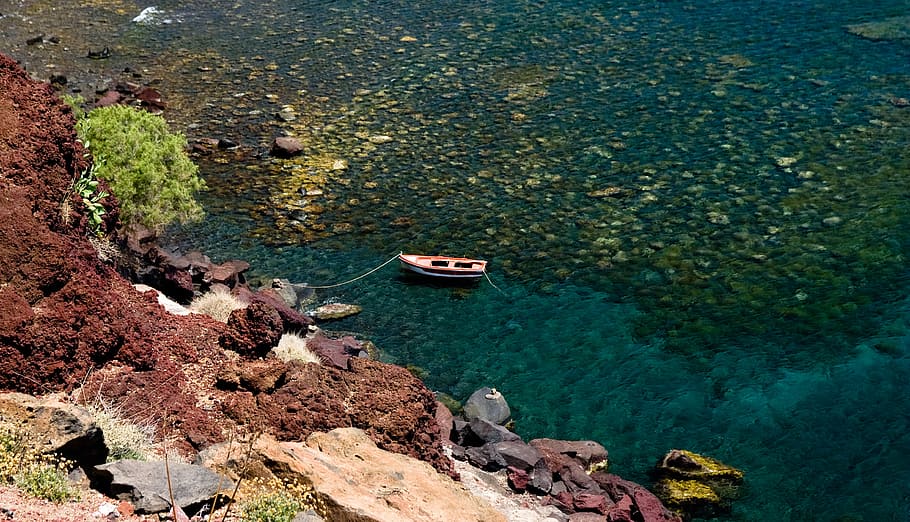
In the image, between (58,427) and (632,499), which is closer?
(58,427)

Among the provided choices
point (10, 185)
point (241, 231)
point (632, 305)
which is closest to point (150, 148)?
point (241, 231)

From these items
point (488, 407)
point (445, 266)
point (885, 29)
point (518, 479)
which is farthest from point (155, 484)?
point (885, 29)

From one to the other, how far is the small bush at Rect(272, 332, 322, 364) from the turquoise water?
3.85 metres

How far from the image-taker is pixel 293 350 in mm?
27344

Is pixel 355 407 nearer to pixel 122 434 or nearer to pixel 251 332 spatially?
pixel 251 332

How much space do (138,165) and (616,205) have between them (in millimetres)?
19292

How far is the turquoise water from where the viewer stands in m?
28.7

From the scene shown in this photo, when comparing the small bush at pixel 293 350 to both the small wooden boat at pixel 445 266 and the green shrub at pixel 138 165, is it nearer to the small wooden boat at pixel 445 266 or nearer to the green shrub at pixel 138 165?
the small wooden boat at pixel 445 266

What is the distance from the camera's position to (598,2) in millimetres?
61344

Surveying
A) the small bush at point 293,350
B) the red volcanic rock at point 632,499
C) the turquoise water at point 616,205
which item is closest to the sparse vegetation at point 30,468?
the small bush at point 293,350

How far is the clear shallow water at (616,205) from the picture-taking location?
Result: 2867 centimetres

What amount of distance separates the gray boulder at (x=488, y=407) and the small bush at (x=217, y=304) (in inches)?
316

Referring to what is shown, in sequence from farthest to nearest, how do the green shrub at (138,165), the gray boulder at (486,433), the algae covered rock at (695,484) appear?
the green shrub at (138,165) → the gray boulder at (486,433) → the algae covered rock at (695,484)

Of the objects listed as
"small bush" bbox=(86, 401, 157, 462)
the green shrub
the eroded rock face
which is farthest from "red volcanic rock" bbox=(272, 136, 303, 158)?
"small bush" bbox=(86, 401, 157, 462)
